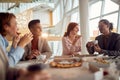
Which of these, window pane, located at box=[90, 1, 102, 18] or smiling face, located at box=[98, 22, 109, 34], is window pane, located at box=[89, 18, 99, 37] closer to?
window pane, located at box=[90, 1, 102, 18]

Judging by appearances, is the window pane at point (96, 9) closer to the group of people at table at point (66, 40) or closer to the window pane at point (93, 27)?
the window pane at point (93, 27)

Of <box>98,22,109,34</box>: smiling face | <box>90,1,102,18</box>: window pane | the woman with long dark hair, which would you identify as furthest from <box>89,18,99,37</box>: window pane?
<box>98,22,109,34</box>: smiling face

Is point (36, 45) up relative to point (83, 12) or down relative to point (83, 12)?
down

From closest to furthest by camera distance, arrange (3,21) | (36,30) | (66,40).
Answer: (3,21)
(36,30)
(66,40)

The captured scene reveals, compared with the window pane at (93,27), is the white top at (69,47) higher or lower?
lower

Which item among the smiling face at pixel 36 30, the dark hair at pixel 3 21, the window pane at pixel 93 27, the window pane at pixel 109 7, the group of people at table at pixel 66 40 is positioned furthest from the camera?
the window pane at pixel 93 27

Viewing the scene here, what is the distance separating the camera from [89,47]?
2.40 m

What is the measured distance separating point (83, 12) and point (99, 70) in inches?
151

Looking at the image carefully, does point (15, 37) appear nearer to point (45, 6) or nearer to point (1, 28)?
point (1, 28)

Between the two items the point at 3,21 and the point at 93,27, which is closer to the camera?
the point at 3,21

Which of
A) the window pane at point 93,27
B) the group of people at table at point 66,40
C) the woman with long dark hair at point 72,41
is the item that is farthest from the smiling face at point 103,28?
the window pane at point 93,27

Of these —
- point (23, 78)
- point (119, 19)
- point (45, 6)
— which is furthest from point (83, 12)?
point (45, 6)

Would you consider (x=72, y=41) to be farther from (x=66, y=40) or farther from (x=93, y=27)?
(x=93, y=27)

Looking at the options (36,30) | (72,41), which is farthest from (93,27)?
(36,30)
